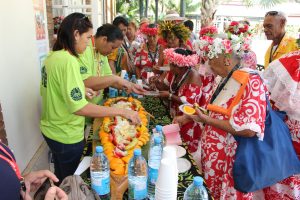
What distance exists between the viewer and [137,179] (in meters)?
1.39

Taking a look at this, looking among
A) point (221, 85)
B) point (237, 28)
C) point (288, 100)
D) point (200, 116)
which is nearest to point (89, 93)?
point (200, 116)

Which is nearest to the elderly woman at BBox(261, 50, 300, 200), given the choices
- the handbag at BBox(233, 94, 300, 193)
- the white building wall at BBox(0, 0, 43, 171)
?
the handbag at BBox(233, 94, 300, 193)

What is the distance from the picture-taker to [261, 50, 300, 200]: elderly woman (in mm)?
2049

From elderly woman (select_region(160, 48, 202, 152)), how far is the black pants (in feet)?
3.61

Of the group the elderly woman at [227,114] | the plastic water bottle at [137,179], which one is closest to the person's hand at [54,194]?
the plastic water bottle at [137,179]

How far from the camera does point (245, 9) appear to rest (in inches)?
842

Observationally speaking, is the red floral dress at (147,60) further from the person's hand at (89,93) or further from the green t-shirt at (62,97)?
the green t-shirt at (62,97)

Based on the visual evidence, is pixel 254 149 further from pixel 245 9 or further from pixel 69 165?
pixel 245 9

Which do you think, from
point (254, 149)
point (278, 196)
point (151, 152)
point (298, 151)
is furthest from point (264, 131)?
point (151, 152)

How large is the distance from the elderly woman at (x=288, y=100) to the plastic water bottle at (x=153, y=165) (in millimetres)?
1138

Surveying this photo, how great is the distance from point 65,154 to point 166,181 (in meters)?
1.20

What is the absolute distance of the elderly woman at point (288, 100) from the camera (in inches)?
80.7

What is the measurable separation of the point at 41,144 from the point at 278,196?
2945 mm

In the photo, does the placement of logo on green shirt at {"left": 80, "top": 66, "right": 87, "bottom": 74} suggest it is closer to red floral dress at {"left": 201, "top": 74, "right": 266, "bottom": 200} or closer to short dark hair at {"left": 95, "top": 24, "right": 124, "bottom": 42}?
short dark hair at {"left": 95, "top": 24, "right": 124, "bottom": 42}
